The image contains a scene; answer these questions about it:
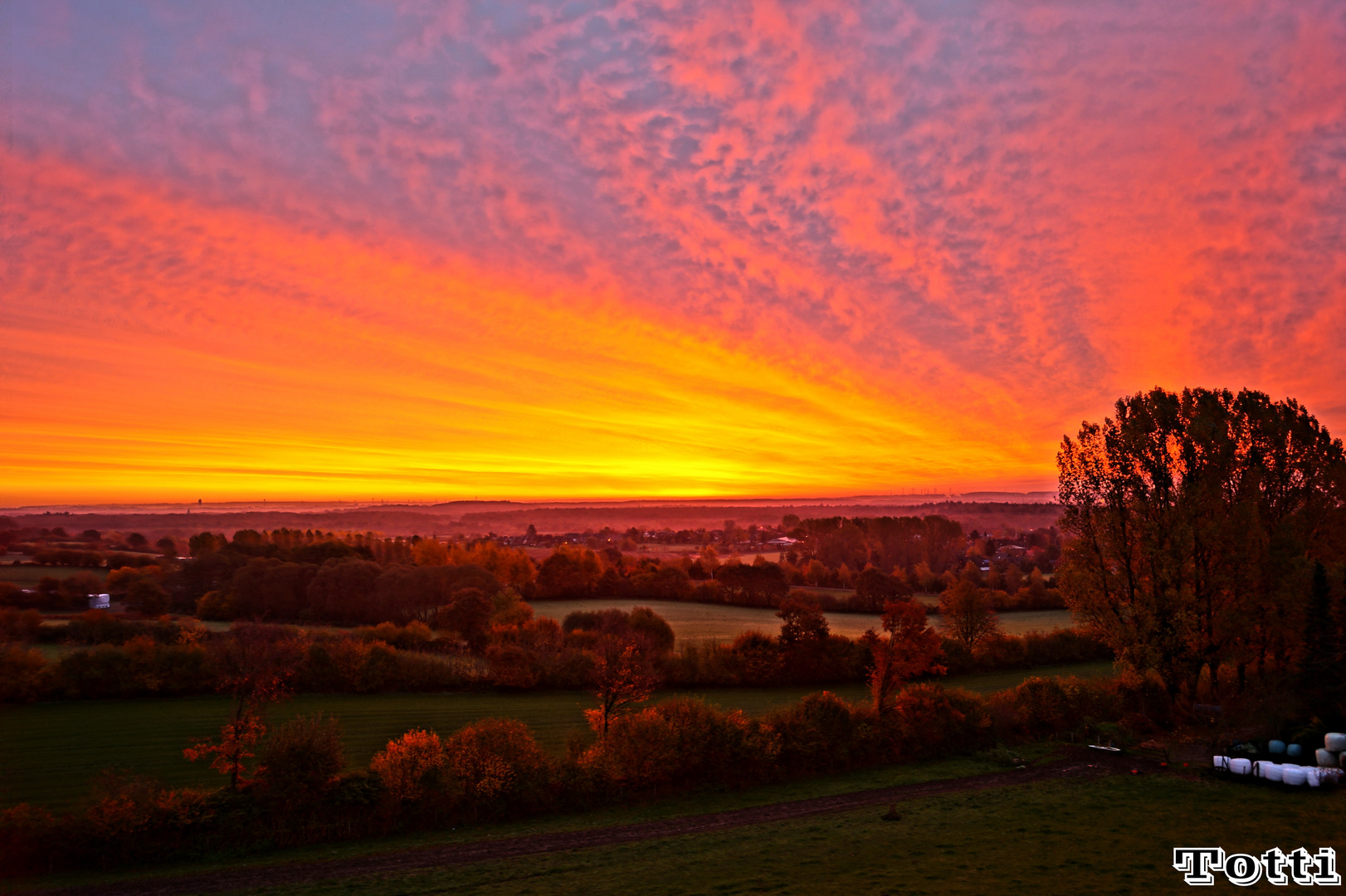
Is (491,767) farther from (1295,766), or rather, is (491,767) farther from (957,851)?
(1295,766)

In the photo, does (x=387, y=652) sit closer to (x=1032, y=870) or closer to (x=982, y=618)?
(x=1032, y=870)

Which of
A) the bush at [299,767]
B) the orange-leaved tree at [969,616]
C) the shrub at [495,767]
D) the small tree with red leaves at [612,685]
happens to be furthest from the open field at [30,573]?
the orange-leaved tree at [969,616]

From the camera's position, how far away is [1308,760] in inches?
992

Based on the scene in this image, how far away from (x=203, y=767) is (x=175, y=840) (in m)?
11.3

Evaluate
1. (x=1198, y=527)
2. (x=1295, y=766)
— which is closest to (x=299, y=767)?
(x=1295, y=766)

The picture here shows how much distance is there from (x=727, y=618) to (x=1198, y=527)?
2108 inches

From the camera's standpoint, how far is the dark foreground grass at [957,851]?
17.0 metres

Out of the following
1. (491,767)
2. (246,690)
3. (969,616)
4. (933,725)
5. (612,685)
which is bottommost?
(933,725)

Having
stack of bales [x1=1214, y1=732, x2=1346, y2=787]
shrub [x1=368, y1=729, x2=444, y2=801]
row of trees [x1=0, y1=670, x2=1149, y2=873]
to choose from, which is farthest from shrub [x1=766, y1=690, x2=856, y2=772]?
shrub [x1=368, y1=729, x2=444, y2=801]

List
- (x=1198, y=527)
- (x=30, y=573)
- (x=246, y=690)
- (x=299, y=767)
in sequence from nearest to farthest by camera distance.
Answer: (x=299, y=767), (x=1198, y=527), (x=246, y=690), (x=30, y=573)

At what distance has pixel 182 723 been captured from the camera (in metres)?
39.0

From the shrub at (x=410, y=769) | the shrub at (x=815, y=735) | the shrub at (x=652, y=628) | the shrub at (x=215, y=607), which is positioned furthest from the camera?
the shrub at (x=215, y=607)

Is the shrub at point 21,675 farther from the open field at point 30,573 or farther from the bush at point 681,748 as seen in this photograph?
the bush at point 681,748

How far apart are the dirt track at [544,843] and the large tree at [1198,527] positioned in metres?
9.25
